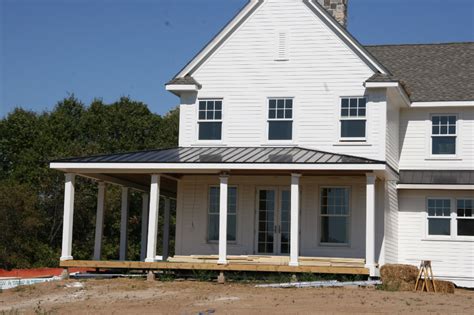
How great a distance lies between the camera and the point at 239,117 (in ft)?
92.2

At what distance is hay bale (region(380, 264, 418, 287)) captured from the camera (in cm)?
2366

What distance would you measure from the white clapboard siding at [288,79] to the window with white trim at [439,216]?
4.02m

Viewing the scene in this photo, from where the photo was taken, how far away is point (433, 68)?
31781mm

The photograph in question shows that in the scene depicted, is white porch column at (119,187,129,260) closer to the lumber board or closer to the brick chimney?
the lumber board

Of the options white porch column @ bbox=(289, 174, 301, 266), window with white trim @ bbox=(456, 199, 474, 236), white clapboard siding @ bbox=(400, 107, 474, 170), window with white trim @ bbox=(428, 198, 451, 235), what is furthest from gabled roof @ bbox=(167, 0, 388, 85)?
window with white trim @ bbox=(456, 199, 474, 236)

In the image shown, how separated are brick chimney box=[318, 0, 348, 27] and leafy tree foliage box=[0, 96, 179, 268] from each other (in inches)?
756

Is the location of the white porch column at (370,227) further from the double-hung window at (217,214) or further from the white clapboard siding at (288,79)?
the double-hung window at (217,214)

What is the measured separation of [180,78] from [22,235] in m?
19.4

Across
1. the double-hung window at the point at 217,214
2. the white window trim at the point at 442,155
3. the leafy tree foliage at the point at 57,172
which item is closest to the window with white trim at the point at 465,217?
the white window trim at the point at 442,155

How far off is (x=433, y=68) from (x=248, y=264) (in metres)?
11.9

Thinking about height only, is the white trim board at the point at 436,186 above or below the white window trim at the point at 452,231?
above

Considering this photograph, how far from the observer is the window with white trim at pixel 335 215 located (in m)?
26.7

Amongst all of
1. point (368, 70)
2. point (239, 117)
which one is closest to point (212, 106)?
point (239, 117)

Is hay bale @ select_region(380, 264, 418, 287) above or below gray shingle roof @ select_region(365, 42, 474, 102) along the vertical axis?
below
